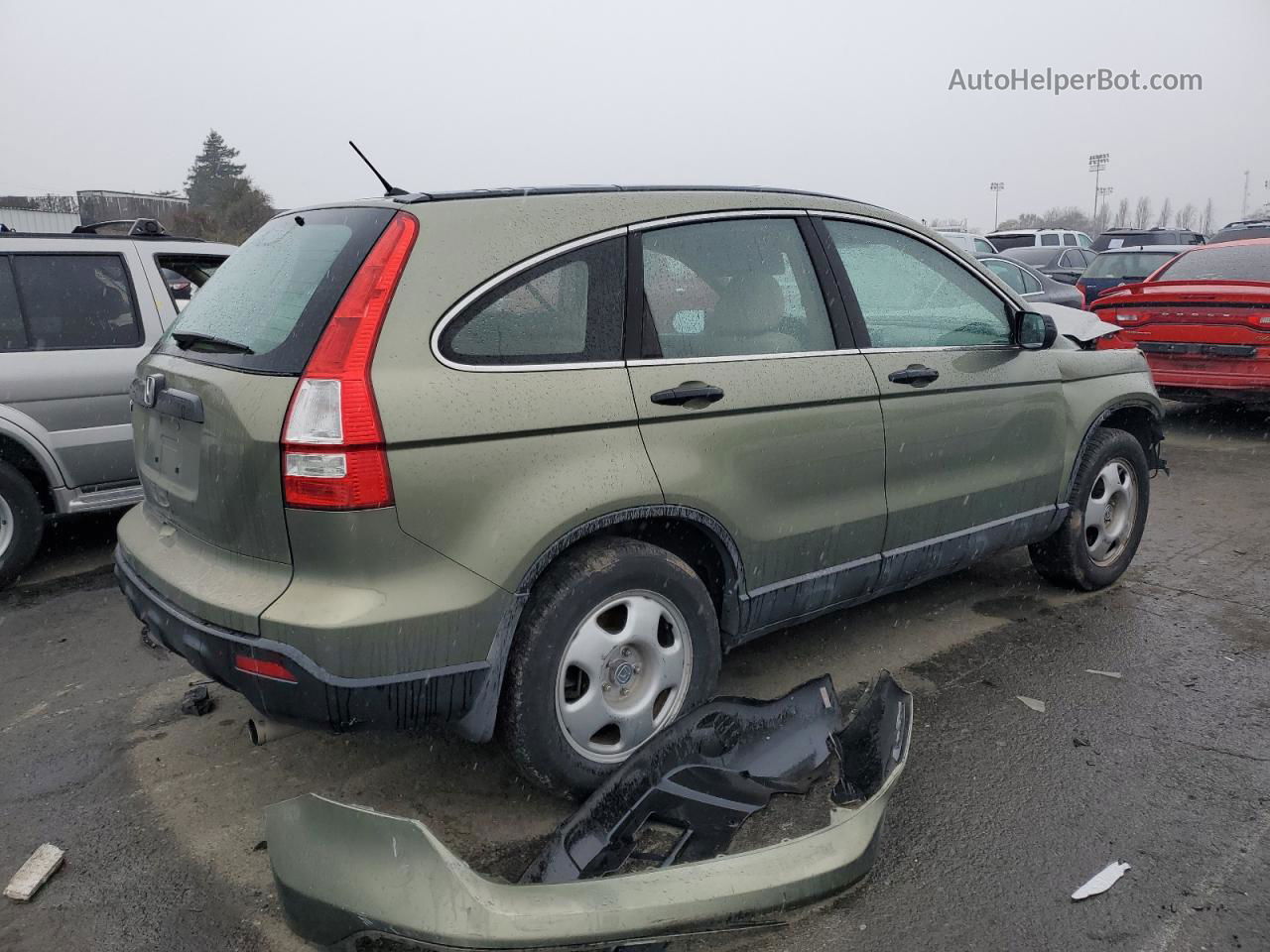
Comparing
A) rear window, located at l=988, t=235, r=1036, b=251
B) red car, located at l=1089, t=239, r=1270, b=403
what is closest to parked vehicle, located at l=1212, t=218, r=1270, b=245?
rear window, located at l=988, t=235, r=1036, b=251

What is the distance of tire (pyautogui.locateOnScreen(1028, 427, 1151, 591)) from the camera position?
441 cm

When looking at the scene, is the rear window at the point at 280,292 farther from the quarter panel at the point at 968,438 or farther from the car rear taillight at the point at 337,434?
the quarter panel at the point at 968,438

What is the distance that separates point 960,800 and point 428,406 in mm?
1960

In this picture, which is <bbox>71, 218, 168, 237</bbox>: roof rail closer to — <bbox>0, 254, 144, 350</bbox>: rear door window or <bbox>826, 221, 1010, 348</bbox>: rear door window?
<bbox>0, 254, 144, 350</bbox>: rear door window

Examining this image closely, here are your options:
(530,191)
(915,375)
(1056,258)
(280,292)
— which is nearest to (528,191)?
(530,191)

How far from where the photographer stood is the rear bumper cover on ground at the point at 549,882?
2.04 metres

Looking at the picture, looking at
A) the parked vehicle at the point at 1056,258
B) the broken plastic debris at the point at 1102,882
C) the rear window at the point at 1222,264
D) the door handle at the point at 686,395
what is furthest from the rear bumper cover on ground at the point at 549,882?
the parked vehicle at the point at 1056,258

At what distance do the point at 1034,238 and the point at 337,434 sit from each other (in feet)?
84.7

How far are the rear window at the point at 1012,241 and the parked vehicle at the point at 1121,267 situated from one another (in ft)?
31.1

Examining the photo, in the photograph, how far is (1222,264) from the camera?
8789 mm

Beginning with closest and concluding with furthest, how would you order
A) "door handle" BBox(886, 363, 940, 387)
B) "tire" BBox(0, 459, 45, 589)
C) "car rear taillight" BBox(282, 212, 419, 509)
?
"car rear taillight" BBox(282, 212, 419, 509), "door handle" BBox(886, 363, 940, 387), "tire" BBox(0, 459, 45, 589)

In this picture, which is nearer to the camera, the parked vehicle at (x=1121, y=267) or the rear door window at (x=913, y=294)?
the rear door window at (x=913, y=294)

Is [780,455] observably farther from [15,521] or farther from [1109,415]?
[15,521]

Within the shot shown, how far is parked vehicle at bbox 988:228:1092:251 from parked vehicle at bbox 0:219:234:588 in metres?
23.2
